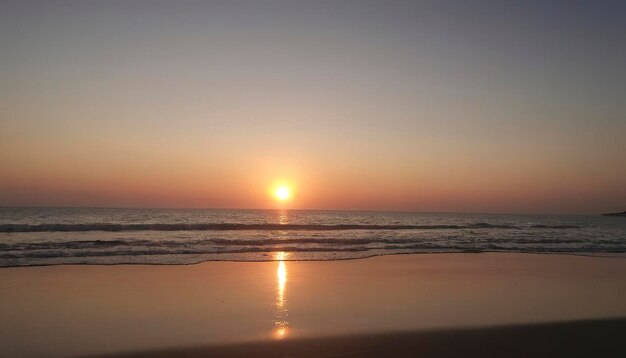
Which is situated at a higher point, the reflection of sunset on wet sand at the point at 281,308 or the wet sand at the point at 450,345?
the reflection of sunset on wet sand at the point at 281,308

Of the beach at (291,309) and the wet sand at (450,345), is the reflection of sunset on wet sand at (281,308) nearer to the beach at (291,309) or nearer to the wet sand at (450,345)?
the beach at (291,309)

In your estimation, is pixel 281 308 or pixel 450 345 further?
pixel 281 308

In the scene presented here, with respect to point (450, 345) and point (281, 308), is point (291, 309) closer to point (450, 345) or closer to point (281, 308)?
point (281, 308)

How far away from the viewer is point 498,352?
6.55m

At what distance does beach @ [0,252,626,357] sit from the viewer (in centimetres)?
670

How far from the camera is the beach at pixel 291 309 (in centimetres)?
670

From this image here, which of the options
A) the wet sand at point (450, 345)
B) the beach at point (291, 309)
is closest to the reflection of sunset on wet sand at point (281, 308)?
the beach at point (291, 309)

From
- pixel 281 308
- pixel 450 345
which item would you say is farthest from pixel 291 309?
pixel 450 345

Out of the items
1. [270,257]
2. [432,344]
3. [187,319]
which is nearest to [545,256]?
[270,257]

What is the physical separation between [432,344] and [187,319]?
3996 millimetres

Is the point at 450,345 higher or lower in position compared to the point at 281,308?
lower

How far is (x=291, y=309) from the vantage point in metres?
8.68

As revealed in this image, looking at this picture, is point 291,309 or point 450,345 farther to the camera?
point 291,309

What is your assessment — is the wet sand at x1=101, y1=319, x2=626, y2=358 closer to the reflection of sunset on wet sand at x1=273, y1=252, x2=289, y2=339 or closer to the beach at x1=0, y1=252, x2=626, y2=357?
the beach at x1=0, y1=252, x2=626, y2=357
